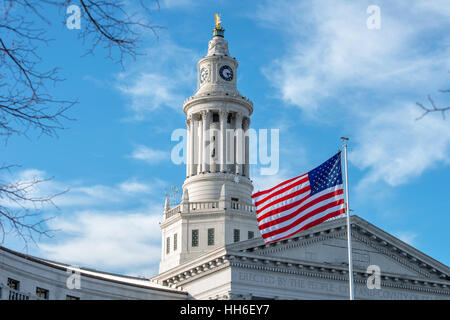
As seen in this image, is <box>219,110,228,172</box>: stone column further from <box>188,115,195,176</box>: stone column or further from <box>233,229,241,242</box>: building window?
<box>233,229,241,242</box>: building window

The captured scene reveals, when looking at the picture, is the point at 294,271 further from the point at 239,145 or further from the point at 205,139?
the point at 205,139

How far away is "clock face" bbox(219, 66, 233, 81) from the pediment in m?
22.3

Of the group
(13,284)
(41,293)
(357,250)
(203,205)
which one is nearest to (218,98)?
(203,205)

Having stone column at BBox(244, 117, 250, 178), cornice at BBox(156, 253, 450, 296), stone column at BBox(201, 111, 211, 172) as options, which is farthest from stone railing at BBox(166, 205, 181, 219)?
cornice at BBox(156, 253, 450, 296)

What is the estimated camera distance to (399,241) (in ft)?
198

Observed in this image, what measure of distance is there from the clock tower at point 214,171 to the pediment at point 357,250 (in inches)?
377

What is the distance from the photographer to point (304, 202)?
4594cm

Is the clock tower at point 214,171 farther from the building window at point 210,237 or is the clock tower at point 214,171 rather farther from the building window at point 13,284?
the building window at point 13,284

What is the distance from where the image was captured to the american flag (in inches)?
1791

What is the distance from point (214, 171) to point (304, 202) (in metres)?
25.0

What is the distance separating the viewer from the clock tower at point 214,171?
215 ft
